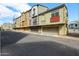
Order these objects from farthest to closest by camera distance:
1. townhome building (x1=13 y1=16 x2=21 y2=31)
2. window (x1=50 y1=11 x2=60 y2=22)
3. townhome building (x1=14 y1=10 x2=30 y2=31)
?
window (x1=50 y1=11 x2=60 y2=22), townhome building (x1=14 y1=10 x2=30 y2=31), townhome building (x1=13 y1=16 x2=21 y2=31)

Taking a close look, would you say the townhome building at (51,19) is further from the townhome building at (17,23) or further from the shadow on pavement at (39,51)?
the shadow on pavement at (39,51)

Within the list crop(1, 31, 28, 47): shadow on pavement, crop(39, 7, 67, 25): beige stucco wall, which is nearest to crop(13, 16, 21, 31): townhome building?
crop(1, 31, 28, 47): shadow on pavement

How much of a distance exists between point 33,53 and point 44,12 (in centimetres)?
627

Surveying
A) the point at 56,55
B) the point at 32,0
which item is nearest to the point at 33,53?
the point at 56,55

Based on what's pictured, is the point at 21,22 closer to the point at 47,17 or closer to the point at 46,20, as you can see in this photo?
the point at 46,20

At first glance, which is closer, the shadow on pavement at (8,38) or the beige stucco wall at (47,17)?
the shadow on pavement at (8,38)

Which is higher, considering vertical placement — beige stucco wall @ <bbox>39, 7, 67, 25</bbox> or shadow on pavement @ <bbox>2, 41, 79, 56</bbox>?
beige stucco wall @ <bbox>39, 7, 67, 25</bbox>

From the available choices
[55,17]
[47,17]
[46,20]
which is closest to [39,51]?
[55,17]

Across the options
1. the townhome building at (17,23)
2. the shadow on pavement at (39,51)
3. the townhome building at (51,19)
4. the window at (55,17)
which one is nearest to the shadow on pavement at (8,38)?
the townhome building at (17,23)

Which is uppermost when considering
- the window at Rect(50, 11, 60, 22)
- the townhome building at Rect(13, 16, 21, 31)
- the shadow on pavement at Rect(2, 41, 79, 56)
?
the window at Rect(50, 11, 60, 22)

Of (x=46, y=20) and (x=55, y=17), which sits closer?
(x=55, y=17)

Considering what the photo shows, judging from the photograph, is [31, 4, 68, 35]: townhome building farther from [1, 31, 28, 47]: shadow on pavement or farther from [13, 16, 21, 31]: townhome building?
[1, 31, 28, 47]: shadow on pavement

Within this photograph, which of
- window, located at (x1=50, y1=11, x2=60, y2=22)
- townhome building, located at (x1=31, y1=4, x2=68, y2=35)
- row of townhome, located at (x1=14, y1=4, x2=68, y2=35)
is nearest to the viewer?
row of townhome, located at (x1=14, y1=4, x2=68, y2=35)

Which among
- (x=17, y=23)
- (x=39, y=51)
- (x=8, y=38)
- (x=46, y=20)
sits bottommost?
(x=39, y=51)
